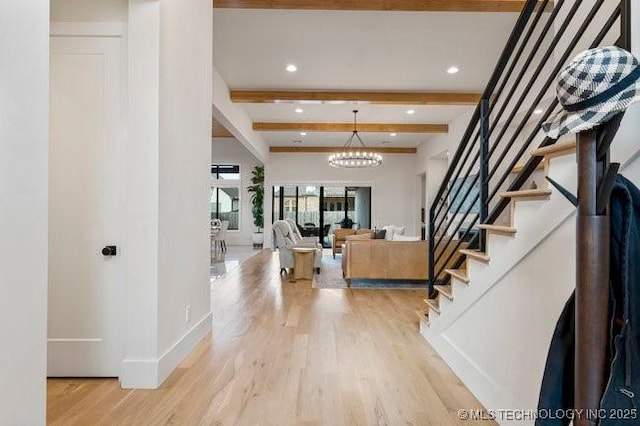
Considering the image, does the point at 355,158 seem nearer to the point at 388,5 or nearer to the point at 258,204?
the point at 388,5

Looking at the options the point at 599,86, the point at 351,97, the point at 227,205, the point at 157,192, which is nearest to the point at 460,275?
the point at 599,86

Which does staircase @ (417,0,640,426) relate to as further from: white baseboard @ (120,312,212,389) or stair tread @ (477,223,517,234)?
white baseboard @ (120,312,212,389)

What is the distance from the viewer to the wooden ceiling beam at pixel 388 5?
3.55 m

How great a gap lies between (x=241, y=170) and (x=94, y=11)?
9.91m

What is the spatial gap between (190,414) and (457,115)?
7.59 m

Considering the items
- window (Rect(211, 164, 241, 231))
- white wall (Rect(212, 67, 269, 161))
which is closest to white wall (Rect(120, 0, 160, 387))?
white wall (Rect(212, 67, 269, 161))

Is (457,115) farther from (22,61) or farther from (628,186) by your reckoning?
(22,61)

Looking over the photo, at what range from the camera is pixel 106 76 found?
248cm

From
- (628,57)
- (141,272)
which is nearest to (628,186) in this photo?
(628,57)

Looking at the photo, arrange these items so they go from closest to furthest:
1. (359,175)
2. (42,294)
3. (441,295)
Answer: (42,294) < (441,295) < (359,175)

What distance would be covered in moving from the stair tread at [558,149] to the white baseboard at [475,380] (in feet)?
4.14

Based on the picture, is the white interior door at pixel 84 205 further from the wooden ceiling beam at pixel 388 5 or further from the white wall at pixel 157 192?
the wooden ceiling beam at pixel 388 5

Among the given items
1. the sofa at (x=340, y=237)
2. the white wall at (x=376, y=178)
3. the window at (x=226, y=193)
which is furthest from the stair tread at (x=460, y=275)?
the window at (x=226, y=193)

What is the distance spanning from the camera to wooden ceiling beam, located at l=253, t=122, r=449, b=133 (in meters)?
8.57
